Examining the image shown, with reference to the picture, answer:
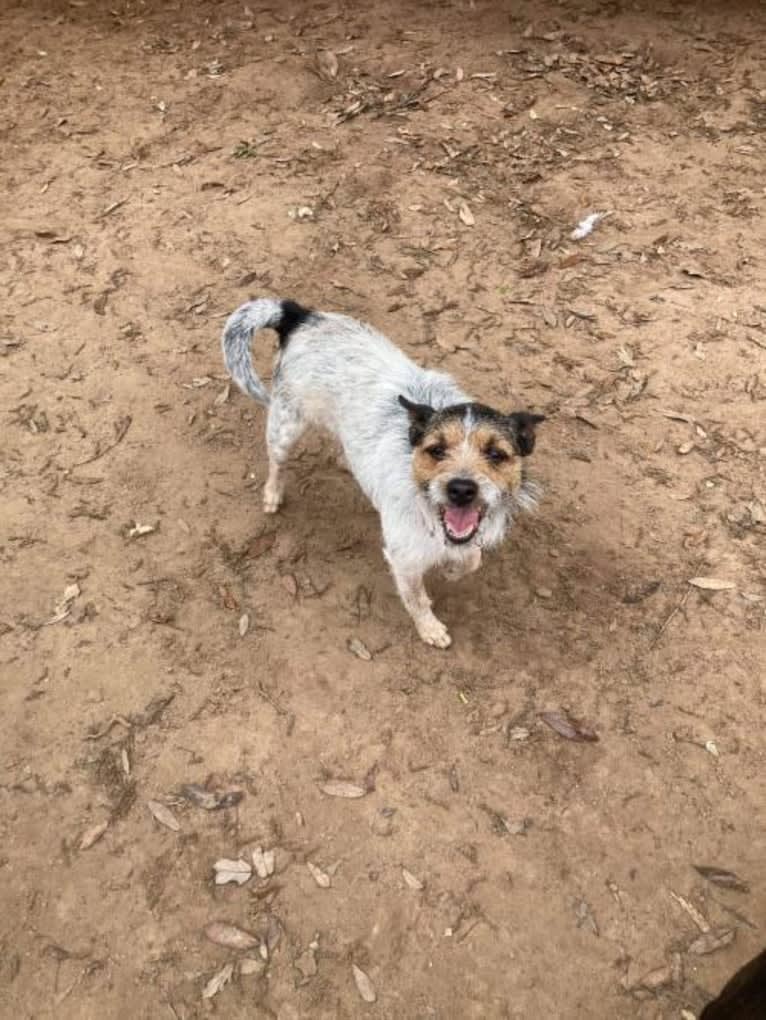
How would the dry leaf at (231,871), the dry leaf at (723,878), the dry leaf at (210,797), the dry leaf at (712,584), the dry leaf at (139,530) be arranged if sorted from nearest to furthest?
the dry leaf at (723,878) → the dry leaf at (231,871) → the dry leaf at (210,797) → the dry leaf at (712,584) → the dry leaf at (139,530)

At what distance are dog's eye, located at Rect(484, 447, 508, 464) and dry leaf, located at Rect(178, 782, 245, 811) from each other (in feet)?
7.70

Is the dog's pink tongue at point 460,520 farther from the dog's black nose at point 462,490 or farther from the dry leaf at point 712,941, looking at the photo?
the dry leaf at point 712,941

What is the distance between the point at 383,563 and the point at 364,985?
2534mm

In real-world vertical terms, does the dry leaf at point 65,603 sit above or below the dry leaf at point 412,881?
above

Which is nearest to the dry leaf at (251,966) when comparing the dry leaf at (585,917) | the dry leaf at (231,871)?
the dry leaf at (231,871)

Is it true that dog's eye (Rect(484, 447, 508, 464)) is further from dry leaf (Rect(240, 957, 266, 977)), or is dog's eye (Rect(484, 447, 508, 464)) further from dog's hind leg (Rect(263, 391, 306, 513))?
dry leaf (Rect(240, 957, 266, 977))

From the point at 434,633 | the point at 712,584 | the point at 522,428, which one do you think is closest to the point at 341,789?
the point at 434,633

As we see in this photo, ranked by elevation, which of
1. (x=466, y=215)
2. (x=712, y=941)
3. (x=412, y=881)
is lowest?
(x=712, y=941)

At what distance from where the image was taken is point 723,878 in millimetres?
3807

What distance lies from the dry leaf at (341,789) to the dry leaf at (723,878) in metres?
1.83

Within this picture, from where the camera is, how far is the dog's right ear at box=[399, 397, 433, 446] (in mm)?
3967

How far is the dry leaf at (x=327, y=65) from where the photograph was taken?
9062mm

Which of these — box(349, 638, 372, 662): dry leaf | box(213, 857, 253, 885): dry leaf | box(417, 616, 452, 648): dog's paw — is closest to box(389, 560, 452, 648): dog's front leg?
box(417, 616, 452, 648): dog's paw

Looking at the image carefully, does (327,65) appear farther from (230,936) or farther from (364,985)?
(364,985)
